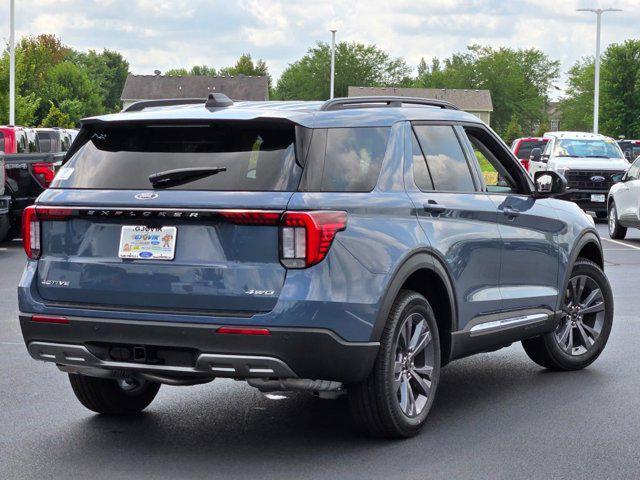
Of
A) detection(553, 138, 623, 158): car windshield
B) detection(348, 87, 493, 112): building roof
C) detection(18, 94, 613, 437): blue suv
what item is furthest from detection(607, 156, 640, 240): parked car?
detection(348, 87, 493, 112): building roof

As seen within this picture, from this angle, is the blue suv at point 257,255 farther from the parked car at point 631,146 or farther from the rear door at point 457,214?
the parked car at point 631,146

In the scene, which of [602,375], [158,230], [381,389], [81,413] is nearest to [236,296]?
[158,230]

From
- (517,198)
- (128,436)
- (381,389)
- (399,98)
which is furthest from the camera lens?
(517,198)

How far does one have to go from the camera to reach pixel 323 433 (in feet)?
23.0

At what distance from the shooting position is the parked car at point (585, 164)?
3002 cm

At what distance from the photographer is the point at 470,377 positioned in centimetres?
882

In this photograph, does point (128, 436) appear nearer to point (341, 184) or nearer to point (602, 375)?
point (341, 184)

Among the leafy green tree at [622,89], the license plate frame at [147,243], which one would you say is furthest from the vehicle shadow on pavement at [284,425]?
the leafy green tree at [622,89]

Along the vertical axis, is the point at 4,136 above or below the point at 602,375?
above

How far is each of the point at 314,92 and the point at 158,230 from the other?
148830mm

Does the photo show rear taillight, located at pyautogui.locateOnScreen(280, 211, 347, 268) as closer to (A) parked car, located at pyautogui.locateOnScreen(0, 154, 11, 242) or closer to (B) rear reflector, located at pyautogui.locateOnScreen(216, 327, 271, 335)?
(B) rear reflector, located at pyautogui.locateOnScreen(216, 327, 271, 335)

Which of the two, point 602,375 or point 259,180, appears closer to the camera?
point 259,180

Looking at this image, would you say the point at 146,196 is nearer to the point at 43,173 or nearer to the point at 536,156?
the point at 43,173

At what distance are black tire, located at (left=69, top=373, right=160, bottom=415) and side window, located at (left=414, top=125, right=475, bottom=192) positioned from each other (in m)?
2.03
